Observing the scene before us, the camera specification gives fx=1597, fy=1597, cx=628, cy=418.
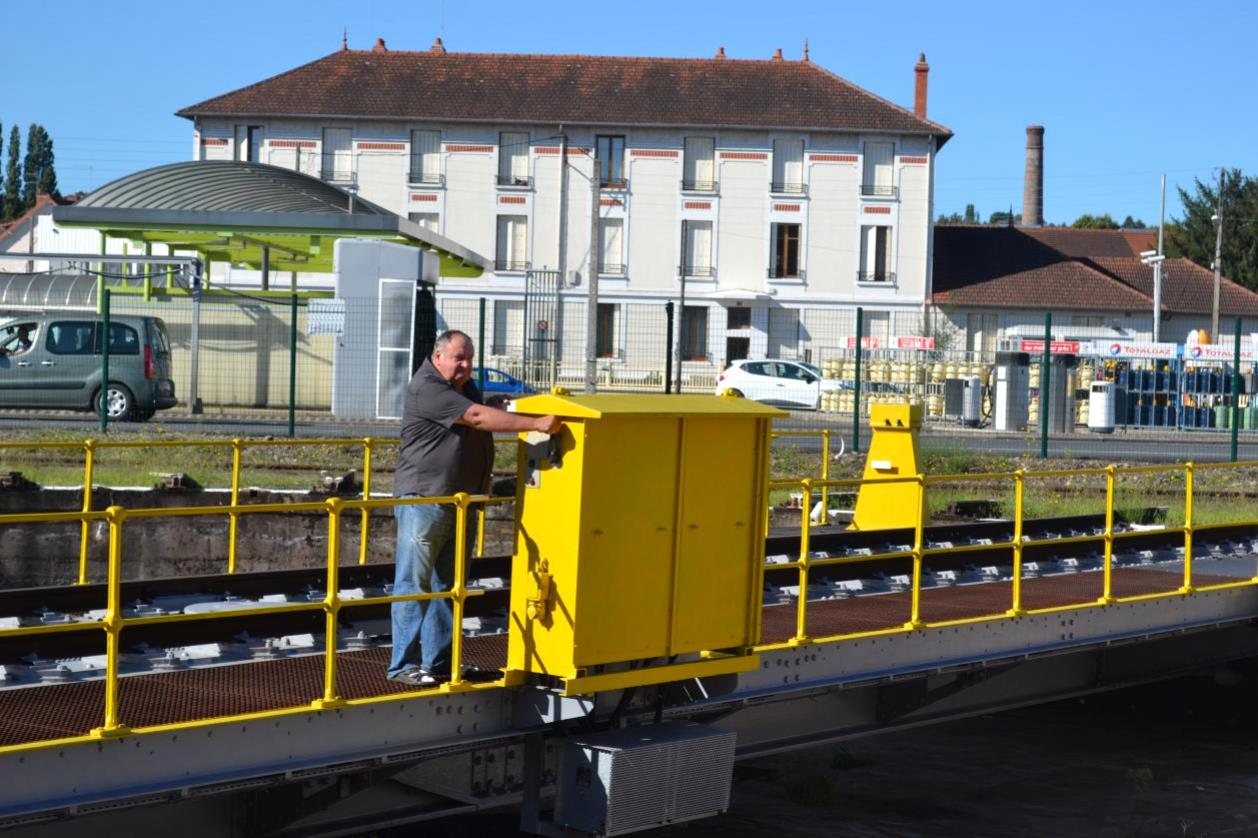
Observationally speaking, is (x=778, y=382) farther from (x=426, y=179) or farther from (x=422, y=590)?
(x=426, y=179)

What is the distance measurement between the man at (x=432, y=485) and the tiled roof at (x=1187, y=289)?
199 ft

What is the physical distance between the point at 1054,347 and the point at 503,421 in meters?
24.9

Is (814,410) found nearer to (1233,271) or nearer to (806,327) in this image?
(806,327)

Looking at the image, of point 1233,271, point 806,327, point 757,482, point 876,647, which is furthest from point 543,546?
point 1233,271

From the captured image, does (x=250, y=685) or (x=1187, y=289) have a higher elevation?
(x=1187, y=289)

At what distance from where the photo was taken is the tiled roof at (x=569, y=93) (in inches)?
2253

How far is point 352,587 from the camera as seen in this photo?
37.2 feet

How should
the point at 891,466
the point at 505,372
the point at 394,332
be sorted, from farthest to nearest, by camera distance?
the point at 505,372 → the point at 394,332 → the point at 891,466

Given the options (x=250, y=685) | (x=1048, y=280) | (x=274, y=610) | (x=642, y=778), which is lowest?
(x=642, y=778)

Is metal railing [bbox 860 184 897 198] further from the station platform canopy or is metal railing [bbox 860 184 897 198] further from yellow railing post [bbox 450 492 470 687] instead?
yellow railing post [bbox 450 492 470 687]

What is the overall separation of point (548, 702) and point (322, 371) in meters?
15.8

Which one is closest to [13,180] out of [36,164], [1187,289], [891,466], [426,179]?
[36,164]

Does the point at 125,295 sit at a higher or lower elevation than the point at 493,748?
higher

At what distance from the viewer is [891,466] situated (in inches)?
613
